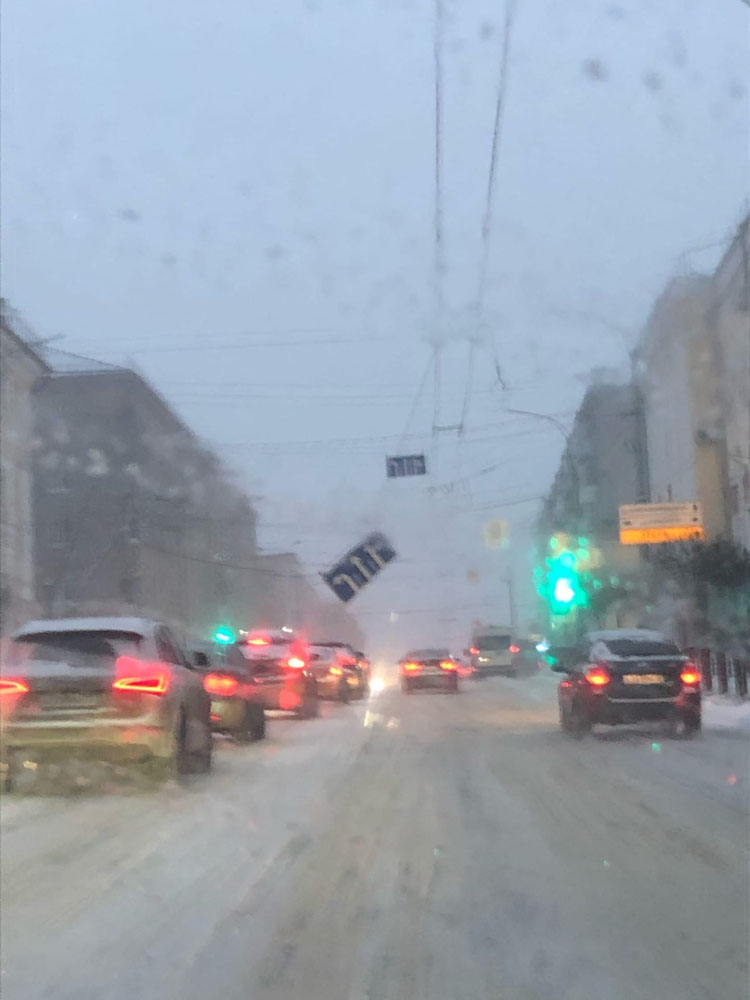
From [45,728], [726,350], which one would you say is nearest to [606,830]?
[45,728]

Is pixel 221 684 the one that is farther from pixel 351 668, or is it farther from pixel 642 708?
pixel 351 668

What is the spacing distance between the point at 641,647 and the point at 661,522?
26612mm

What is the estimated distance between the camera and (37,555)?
202 feet

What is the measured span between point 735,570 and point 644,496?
1056 inches

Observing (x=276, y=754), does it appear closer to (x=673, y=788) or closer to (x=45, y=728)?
(x=45, y=728)

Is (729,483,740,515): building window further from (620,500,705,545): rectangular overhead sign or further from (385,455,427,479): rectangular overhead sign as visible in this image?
(385,455,427,479): rectangular overhead sign

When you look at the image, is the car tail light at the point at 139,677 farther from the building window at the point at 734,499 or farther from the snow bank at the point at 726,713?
the building window at the point at 734,499

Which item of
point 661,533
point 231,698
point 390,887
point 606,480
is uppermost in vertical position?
point 606,480

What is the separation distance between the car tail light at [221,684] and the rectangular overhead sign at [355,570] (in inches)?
744

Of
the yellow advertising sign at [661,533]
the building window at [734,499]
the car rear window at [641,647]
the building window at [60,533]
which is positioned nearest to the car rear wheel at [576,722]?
the car rear window at [641,647]

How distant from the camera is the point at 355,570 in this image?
38.5 metres

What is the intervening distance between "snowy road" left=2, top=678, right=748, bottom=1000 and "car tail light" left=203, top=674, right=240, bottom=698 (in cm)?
402

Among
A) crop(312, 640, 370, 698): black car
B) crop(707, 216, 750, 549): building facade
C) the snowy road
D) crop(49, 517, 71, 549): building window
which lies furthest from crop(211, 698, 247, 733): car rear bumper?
crop(49, 517, 71, 549): building window

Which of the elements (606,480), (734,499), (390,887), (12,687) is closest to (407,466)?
(734,499)
